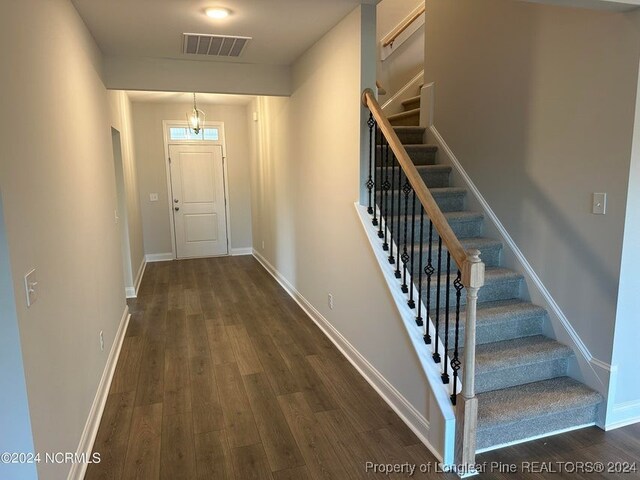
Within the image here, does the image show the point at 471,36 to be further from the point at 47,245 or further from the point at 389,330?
the point at 47,245

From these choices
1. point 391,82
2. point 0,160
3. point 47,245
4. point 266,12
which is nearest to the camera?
Answer: point 0,160

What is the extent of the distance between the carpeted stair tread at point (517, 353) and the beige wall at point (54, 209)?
216 centimetres

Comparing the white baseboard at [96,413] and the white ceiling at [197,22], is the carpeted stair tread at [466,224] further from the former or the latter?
the white baseboard at [96,413]

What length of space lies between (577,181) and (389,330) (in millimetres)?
1442

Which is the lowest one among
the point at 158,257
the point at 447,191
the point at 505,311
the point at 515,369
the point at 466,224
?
the point at 158,257

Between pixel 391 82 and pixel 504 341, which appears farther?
pixel 391 82

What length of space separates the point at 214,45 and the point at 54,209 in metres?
2.26

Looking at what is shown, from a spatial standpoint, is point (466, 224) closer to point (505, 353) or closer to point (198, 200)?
point (505, 353)

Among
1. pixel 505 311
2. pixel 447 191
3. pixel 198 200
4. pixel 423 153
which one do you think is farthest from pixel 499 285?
pixel 198 200

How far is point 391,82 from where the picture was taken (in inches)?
220

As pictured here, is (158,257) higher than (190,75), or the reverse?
(190,75)

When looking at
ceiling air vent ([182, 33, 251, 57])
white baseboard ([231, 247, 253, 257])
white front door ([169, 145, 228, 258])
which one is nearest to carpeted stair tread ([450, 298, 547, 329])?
ceiling air vent ([182, 33, 251, 57])

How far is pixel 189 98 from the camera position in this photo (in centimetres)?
671

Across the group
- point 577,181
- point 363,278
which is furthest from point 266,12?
point 577,181
